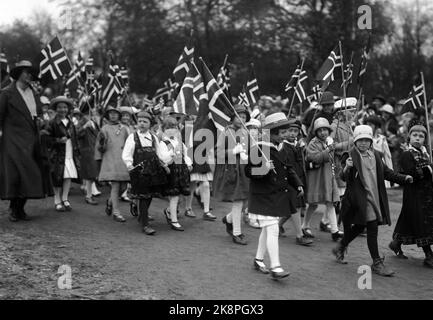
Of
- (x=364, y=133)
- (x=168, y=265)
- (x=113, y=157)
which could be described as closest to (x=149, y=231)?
(x=168, y=265)

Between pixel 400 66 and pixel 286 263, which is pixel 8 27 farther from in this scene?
pixel 286 263

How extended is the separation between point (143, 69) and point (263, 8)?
282 inches

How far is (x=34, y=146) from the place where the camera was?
28.5 feet

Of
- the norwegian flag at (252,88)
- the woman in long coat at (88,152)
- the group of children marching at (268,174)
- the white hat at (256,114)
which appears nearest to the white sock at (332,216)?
the group of children marching at (268,174)

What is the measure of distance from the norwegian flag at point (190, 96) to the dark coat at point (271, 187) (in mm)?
1714

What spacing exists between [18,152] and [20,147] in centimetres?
8

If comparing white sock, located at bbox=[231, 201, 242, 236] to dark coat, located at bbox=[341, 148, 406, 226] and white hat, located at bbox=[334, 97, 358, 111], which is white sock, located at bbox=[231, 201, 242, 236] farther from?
white hat, located at bbox=[334, 97, 358, 111]

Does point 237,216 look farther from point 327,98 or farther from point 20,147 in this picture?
point 20,147

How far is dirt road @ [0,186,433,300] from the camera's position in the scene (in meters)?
5.70

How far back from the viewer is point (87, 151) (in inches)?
463

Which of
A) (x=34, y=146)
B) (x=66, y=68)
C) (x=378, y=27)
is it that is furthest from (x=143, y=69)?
(x=34, y=146)

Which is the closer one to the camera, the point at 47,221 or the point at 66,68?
the point at 47,221

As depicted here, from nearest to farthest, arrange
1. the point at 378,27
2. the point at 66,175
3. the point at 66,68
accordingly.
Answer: the point at 66,175 < the point at 66,68 < the point at 378,27

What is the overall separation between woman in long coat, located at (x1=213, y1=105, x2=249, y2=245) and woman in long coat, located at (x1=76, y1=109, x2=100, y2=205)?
3.45m
